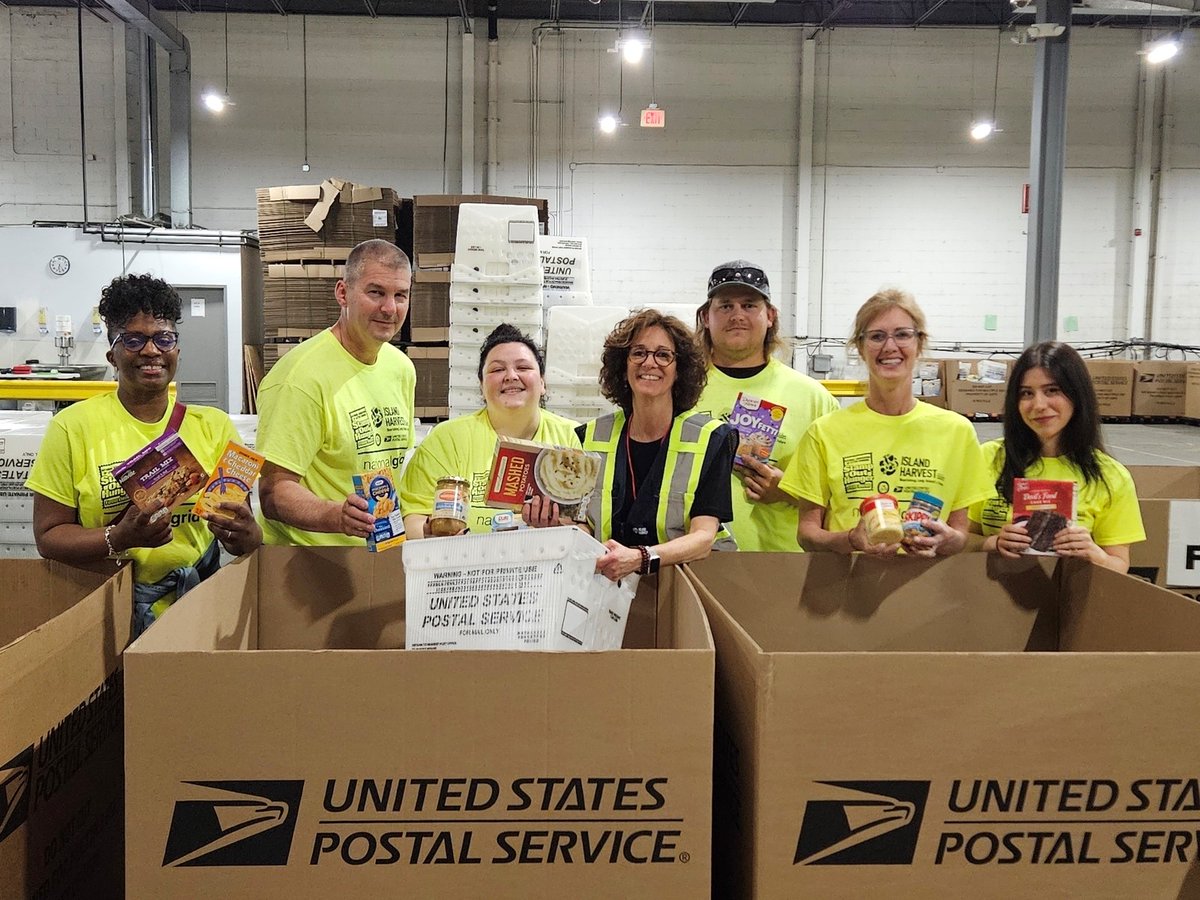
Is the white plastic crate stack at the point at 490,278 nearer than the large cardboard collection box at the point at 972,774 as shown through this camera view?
No

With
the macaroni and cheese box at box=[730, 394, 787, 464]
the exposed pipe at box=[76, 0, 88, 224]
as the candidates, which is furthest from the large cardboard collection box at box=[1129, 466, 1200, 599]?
the exposed pipe at box=[76, 0, 88, 224]

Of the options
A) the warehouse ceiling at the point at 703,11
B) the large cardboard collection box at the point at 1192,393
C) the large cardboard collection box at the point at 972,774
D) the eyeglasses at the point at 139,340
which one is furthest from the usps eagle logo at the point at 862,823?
the large cardboard collection box at the point at 1192,393

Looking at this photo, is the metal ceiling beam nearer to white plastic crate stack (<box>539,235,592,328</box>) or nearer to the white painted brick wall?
the white painted brick wall

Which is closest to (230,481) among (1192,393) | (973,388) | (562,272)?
(562,272)

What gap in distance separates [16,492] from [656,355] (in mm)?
2578

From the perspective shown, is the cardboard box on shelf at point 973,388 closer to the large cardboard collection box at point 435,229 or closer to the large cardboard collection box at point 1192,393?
the large cardboard collection box at point 1192,393

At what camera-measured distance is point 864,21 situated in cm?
1073

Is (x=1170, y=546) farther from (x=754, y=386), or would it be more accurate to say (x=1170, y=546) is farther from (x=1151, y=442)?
(x=1151, y=442)

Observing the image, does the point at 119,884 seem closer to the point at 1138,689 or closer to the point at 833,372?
the point at 1138,689

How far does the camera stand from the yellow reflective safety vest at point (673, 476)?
1.89m

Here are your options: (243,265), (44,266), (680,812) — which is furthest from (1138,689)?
(44,266)

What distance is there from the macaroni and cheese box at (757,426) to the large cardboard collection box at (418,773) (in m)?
1.26

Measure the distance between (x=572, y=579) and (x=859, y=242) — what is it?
1068 centimetres

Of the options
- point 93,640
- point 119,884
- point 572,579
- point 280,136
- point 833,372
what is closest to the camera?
point 572,579
